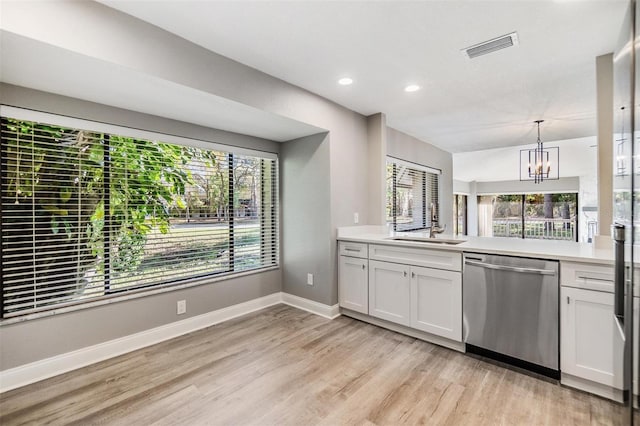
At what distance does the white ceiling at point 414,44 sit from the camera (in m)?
1.89

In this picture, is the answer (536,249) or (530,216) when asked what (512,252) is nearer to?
(536,249)

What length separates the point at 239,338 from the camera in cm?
291

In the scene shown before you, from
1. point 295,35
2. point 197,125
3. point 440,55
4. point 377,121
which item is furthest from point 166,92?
point 377,121

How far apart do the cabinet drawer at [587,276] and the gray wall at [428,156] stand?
2946 mm

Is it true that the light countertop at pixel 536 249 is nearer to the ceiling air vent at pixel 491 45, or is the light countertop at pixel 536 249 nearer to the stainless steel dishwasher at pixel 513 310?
the stainless steel dishwasher at pixel 513 310

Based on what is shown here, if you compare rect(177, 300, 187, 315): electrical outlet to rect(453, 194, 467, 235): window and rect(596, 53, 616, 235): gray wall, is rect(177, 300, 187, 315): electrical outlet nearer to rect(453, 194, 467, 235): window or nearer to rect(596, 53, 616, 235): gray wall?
rect(596, 53, 616, 235): gray wall

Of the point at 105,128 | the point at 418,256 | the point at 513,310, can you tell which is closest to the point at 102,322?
the point at 105,128

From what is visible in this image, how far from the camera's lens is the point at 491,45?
A: 2.30 meters

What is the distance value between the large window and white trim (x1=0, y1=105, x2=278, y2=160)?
0.02 metres

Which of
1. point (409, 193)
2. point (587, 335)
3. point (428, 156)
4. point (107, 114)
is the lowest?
point (587, 335)

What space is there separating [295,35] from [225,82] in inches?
27.1

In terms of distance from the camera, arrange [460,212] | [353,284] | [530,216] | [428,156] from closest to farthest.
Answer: [353,284] → [428,156] → [530,216] → [460,212]

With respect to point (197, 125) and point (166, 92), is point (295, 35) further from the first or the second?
point (197, 125)

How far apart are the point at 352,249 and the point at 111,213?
236cm
